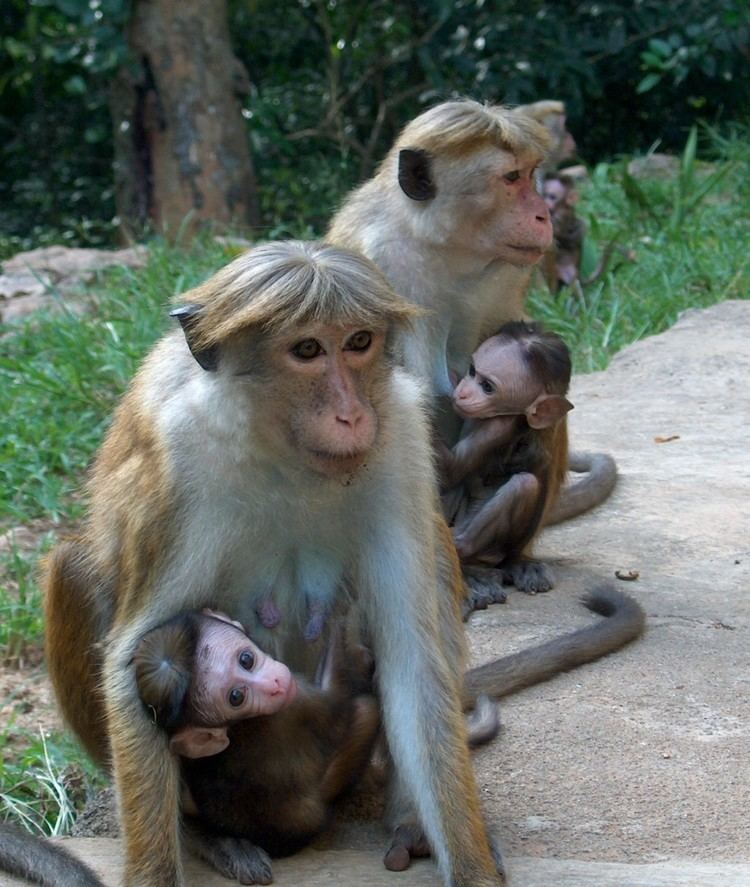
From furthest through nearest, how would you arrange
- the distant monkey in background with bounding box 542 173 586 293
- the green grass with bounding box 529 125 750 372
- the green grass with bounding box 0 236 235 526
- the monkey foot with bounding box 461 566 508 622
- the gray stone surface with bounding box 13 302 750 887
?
the distant monkey in background with bounding box 542 173 586 293
the green grass with bounding box 529 125 750 372
the green grass with bounding box 0 236 235 526
the monkey foot with bounding box 461 566 508 622
the gray stone surface with bounding box 13 302 750 887

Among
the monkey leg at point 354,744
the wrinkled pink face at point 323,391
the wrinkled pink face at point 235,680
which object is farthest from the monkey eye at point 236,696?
the wrinkled pink face at point 323,391

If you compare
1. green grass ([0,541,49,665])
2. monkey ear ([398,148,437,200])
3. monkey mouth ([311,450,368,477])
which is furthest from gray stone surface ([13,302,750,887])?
green grass ([0,541,49,665])

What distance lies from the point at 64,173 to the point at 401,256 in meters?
9.02

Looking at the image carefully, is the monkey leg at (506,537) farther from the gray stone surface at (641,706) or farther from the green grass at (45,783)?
the green grass at (45,783)

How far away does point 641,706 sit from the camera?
13.4 feet

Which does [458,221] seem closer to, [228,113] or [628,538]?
[628,538]

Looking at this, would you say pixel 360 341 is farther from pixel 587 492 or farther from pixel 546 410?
pixel 587 492

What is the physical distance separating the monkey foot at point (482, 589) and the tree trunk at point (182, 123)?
208 inches

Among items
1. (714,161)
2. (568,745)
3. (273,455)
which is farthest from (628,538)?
(714,161)

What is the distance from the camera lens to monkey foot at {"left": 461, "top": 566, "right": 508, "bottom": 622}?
4922 millimetres

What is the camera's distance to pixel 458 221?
5.14 metres

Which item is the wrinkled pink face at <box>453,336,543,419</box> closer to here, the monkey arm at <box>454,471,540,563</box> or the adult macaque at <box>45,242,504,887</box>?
the monkey arm at <box>454,471,540,563</box>

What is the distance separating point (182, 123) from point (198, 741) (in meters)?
7.59

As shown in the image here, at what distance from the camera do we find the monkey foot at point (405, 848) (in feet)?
10.5
